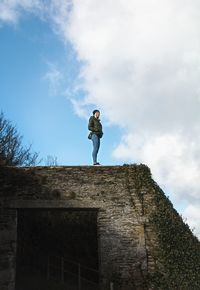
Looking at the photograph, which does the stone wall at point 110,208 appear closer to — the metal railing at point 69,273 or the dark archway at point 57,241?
the metal railing at point 69,273

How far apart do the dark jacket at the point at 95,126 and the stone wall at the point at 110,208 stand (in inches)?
45.2

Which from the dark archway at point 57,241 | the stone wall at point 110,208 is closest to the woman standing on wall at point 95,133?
the stone wall at point 110,208

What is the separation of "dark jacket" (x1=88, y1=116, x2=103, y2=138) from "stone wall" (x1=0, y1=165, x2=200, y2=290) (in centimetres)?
115

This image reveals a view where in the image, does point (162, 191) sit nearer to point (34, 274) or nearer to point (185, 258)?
point (185, 258)

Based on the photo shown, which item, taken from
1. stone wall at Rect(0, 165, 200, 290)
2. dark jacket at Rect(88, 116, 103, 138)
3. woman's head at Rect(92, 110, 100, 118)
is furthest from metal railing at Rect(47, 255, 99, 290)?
woman's head at Rect(92, 110, 100, 118)

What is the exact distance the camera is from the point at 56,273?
1800 centimetres

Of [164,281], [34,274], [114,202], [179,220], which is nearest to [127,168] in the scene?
[114,202]

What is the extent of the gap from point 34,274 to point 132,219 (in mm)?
5123

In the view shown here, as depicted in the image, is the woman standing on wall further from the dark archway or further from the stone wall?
the dark archway

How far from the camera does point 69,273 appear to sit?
682 inches

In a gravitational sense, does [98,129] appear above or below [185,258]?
above

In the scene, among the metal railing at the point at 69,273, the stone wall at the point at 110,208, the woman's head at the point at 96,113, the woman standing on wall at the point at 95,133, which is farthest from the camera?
the metal railing at the point at 69,273

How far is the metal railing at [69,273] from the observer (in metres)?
16.3

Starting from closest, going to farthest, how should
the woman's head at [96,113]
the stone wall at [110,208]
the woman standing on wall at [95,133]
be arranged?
the stone wall at [110,208]
the woman standing on wall at [95,133]
the woman's head at [96,113]
